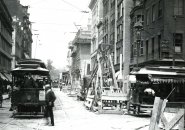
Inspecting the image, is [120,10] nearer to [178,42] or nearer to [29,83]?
[178,42]

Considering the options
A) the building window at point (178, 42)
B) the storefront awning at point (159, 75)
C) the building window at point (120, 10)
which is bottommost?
the storefront awning at point (159, 75)

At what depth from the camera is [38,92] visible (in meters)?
21.0

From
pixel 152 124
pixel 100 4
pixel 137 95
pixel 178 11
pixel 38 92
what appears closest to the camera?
pixel 152 124

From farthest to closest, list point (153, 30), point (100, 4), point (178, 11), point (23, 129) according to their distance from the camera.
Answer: point (100, 4)
point (153, 30)
point (178, 11)
point (23, 129)

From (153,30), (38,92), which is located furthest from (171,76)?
(153,30)

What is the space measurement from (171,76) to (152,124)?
16304mm

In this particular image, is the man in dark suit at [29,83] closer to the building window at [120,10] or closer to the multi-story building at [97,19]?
the building window at [120,10]

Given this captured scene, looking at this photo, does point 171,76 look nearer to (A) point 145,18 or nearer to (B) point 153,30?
(B) point 153,30

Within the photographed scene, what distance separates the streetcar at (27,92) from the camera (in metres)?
20.7

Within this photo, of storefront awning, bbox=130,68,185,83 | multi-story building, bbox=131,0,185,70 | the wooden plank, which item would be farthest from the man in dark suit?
multi-story building, bbox=131,0,185,70

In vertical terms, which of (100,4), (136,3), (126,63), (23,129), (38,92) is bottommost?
(23,129)

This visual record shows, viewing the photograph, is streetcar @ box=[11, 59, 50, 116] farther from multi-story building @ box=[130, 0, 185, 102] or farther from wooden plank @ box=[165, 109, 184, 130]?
wooden plank @ box=[165, 109, 184, 130]

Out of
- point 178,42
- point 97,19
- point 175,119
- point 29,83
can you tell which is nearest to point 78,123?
point 29,83

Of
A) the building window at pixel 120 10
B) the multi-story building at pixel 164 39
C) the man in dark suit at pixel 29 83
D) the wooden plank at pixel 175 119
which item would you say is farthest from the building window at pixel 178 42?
the wooden plank at pixel 175 119
